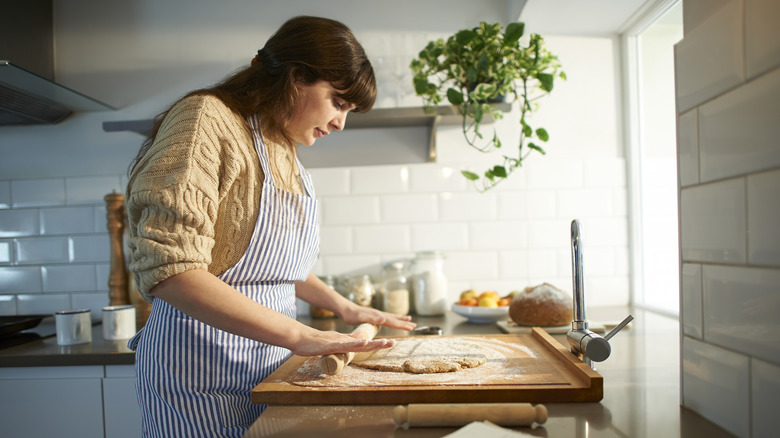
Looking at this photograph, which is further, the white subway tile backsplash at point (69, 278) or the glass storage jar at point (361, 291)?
the white subway tile backsplash at point (69, 278)

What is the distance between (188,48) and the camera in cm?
203

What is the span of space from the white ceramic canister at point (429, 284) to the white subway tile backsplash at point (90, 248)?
1.16m

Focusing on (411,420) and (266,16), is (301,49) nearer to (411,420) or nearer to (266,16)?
(411,420)

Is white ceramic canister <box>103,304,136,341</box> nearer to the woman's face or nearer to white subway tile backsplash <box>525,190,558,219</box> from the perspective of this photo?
the woman's face

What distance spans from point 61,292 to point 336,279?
1047 millimetres

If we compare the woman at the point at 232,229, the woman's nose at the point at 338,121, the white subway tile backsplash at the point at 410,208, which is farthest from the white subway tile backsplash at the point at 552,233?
the woman's nose at the point at 338,121

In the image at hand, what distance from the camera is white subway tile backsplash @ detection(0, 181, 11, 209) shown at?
2.03m

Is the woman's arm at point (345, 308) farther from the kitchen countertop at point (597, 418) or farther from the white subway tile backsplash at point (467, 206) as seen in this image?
the white subway tile backsplash at point (467, 206)

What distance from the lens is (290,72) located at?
→ 1072mm

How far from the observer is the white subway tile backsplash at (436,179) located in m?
1.96

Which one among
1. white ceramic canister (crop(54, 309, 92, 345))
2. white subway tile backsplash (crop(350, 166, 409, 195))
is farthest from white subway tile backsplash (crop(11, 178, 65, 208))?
white subway tile backsplash (crop(350, 166, 409, 195))

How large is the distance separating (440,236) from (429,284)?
228 mm

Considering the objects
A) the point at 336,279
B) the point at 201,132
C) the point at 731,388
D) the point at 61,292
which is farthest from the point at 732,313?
the point at 61,292

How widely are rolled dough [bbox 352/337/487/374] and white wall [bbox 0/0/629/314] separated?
818mm
